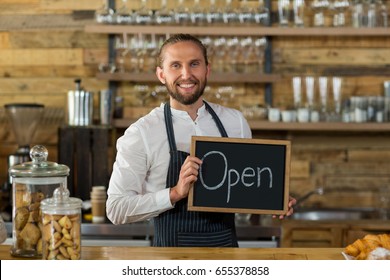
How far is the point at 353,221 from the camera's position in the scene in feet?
15.2

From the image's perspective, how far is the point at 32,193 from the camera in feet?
7.40

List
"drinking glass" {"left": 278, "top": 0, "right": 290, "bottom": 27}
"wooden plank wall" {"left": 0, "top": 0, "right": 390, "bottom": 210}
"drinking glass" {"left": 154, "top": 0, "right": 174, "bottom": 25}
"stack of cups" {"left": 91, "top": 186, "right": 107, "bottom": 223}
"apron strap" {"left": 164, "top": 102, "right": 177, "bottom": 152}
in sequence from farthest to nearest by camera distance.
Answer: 1. "wooden plank wall" {"left": 0, "top": 0, "right": 390, "bottom": 210}
2. "drinking glass" {"left": 278, "top": 0, "right": 290, "bottom": 27}
3. "drinking glass" {"left": 154, "top": 0, "right": 174, "bottom": 25}
4. "stack of cups" {"left": 91, "top": 186, "right": 107, "bottom": 223}
5. "apron strap" {"left": 164, "top": 102, "right": 177, "bottom": 152}

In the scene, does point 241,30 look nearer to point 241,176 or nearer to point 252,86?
point 252,86

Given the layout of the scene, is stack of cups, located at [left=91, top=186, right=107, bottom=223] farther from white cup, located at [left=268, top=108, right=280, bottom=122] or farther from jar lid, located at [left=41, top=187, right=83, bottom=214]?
jar lid, located at [left=41, top=187, right=83, bottom=214]

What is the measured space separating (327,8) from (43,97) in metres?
1.93

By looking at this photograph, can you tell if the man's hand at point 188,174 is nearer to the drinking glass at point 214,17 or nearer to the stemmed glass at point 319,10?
the drinking glass at point 214,17

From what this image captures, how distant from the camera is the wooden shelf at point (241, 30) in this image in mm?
5062

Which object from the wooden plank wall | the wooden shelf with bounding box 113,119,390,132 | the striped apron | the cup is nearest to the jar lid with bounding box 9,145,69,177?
the striped apron

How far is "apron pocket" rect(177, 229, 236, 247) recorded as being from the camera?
276 centimetres

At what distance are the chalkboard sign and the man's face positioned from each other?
22 cm

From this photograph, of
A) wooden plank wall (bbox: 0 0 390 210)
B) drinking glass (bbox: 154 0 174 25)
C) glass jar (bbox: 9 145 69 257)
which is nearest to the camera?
glass jar (bbox: 9 145 69 257)

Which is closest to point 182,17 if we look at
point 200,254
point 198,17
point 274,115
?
point 198,17

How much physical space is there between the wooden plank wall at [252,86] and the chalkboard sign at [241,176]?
2690mm

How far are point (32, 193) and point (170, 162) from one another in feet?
2.20
